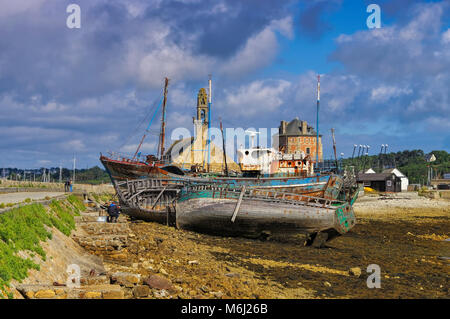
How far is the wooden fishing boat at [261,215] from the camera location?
23.9m

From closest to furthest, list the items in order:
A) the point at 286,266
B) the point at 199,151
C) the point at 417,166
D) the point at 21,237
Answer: the point at 21,237 → the point at 286,266 → the point at 199,151 → the point at 417,166

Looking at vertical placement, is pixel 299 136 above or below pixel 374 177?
above

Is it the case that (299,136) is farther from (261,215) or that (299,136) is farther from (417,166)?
(417,166)

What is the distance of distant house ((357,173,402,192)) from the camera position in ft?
310

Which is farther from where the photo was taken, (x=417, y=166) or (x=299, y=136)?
(x=417, y=166)

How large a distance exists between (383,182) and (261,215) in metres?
77.8

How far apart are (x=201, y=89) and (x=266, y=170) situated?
42.0 m

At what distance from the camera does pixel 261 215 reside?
976 inches

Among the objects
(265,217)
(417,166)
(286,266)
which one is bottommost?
(286,266)

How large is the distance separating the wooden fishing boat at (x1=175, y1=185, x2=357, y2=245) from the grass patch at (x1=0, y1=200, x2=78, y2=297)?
9963 millimetres

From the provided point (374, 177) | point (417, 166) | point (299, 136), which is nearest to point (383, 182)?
point (374, 177)

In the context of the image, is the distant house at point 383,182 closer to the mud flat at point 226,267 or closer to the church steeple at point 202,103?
the church steeple at point 202,103

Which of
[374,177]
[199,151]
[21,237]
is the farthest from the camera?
[374,177]
